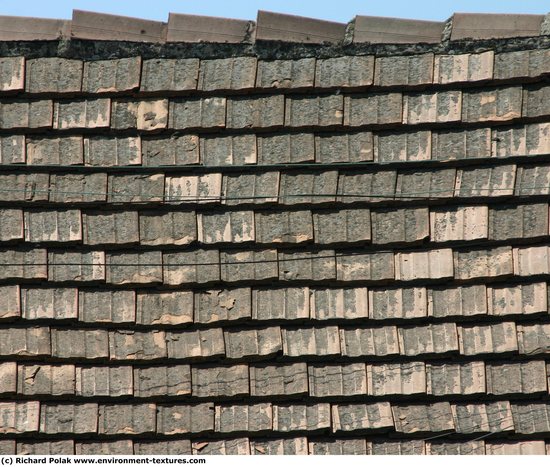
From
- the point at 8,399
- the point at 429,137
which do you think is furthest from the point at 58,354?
A: the point at 429,137

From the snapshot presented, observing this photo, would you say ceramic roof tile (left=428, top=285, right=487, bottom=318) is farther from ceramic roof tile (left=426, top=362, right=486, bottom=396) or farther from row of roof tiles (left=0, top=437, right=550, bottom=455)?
row of roof tiles (left=0, top=437, right=550, bottom=455)

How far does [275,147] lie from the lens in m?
3.82

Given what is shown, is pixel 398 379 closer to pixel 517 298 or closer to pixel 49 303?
pixel 517 298

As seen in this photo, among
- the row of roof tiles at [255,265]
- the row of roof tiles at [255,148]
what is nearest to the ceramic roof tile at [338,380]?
the row of roof tiles at [255,265]

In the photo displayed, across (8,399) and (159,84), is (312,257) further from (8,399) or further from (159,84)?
(8,399)

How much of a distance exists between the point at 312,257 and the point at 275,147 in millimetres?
559

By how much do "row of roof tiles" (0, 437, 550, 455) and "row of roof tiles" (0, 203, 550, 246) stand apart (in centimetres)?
95

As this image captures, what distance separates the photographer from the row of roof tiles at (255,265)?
3.76 meters

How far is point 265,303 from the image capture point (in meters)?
3.78

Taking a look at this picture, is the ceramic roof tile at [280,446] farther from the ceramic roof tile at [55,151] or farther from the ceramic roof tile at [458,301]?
the ceramic roof tile at [55,151]

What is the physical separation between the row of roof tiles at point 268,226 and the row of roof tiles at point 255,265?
62 millimetres

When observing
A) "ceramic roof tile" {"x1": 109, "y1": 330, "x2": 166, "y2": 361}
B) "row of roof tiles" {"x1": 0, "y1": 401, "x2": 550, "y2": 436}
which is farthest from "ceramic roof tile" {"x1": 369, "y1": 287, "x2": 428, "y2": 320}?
"ceramic roof tile" {"x1": 109, "y1": 330, "x2": 166, "y2": 361}

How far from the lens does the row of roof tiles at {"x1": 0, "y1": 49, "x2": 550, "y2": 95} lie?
3809 mm

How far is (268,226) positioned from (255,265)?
0.65 ft
